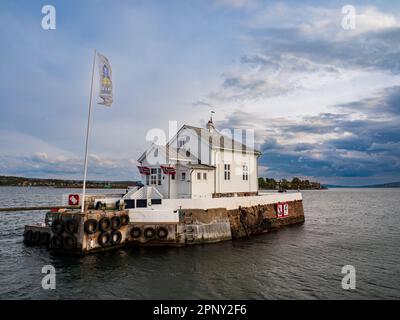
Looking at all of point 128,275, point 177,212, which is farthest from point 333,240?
point 128,275

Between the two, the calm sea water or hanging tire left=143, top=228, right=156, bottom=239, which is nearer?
the calm sea water

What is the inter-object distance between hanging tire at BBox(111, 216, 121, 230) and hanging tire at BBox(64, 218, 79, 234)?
2.60 meters

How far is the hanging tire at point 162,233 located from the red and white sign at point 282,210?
17299mm

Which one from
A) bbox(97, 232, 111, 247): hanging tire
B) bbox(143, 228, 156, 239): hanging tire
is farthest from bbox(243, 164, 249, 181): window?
bbox(97, 232, 111, 247): hanging tire

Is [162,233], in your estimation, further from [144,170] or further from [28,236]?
[28,236]

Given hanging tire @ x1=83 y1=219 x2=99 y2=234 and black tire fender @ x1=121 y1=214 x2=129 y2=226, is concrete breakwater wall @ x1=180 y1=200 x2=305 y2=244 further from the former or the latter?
hanging tire @ x1=83 y1=219 x2=99 y2=234

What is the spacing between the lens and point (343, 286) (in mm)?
17078

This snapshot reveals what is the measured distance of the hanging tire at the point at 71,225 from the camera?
21.5 metres

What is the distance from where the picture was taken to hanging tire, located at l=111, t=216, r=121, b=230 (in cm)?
2317

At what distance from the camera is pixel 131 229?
24594 millimetres

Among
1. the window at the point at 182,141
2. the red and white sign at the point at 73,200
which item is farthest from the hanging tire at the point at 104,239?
the window at the point at 182,141

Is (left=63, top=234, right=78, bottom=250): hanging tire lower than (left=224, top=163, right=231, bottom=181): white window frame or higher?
lower

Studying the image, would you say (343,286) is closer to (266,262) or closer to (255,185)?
(266,262)
